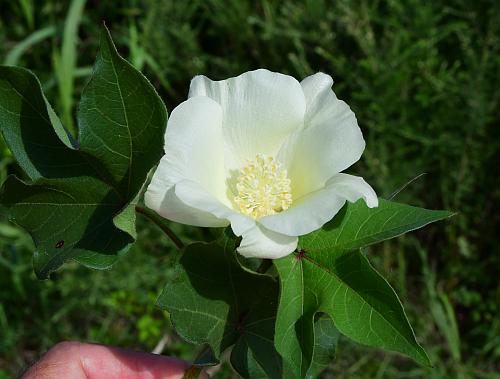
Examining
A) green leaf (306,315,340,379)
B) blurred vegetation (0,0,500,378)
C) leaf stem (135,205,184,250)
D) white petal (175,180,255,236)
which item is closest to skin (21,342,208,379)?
green leaf (306,315,340,379)

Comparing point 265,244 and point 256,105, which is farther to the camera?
point 256,105

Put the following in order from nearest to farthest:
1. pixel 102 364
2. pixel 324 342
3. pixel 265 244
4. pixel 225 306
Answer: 1. pixel 265 244
2. pixel 225 306
3. pixel 324 342
4. pixel 102 364

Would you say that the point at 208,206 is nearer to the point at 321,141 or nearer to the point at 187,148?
the point at 187,148

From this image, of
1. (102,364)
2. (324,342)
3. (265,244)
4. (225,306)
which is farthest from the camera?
(102,364)

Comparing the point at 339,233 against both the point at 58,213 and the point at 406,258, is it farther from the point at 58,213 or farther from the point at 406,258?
the point at 406,258

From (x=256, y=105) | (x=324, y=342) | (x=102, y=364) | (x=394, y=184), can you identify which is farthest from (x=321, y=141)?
(x=394, y=184)

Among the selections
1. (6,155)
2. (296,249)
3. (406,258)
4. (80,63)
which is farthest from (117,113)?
(80,63)

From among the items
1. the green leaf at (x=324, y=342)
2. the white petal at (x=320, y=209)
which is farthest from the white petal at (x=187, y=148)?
the green leaf at (x=324, y=342)
